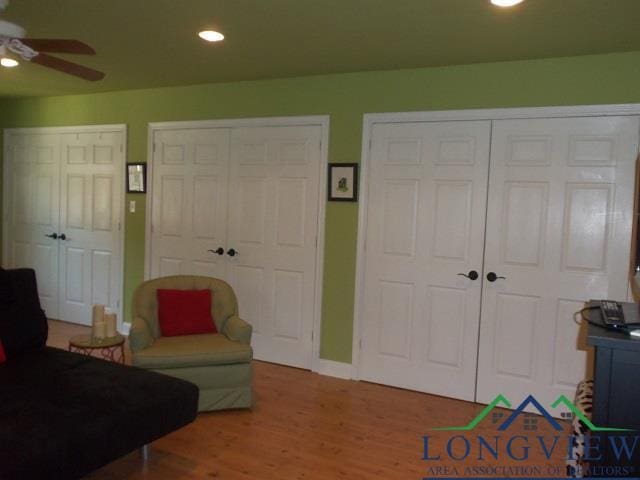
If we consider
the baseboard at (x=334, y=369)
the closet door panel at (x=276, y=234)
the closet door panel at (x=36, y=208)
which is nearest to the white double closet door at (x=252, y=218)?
the closet door panel at (x=276, y=234)

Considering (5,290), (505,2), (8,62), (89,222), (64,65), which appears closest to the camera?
(505,2)

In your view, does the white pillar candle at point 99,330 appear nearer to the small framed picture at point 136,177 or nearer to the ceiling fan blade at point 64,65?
the ceiling fan blade at point 64,65

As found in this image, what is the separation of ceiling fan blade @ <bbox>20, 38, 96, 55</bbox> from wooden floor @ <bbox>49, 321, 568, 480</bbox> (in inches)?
79.8

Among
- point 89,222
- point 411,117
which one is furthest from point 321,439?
point 89,222

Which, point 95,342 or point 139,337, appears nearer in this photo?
Answer: point 139,337

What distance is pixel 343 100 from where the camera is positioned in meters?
4.07

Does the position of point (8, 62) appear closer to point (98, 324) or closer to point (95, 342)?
point (98, 324)

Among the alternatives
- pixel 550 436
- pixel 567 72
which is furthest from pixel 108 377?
pixel 567 72

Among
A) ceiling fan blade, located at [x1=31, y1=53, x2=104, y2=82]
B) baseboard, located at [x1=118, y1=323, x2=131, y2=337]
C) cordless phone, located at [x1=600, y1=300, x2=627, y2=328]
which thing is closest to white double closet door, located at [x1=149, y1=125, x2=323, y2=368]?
baseboard, located at [x1=118, y1=323, x2=131, y2=337]

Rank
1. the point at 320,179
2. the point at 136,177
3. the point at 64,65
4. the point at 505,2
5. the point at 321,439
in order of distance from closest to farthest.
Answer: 1. the point at 505,2
2. the point at 64,65
3. the point at 321,439
4. the point at 320,179
5. the point at 136,177

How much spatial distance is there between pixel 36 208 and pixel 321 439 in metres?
4.37

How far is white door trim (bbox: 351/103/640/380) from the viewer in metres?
3.32

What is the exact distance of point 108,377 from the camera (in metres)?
2.64

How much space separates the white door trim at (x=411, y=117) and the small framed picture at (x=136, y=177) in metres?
2.21
